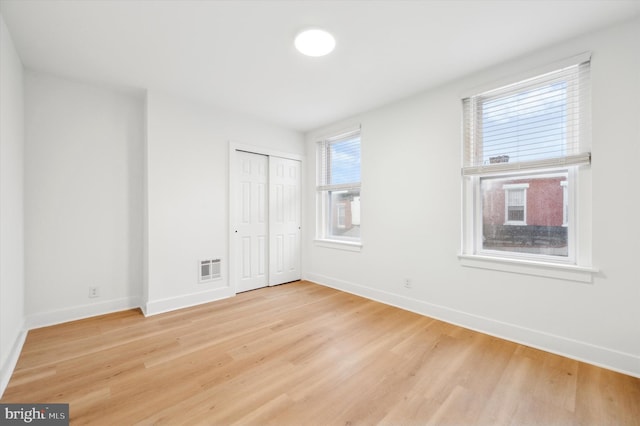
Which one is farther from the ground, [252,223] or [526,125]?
[526,125]

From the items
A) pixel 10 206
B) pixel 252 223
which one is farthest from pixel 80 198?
pixel 252 223

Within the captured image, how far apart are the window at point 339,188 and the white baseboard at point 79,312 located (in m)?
2.77

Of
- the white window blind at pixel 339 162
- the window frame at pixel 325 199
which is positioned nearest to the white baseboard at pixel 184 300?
the window frame at pixel 325 199

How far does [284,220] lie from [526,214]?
10.5ft

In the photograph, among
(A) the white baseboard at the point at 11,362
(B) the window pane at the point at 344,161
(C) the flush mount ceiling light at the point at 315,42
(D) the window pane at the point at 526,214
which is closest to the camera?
(A) the white baseboard at the point at 11,362

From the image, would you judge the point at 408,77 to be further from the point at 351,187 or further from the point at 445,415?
the point at 445,415

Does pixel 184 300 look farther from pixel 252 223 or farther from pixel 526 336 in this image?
pixel 526 336

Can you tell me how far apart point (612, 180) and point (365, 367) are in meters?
2.36

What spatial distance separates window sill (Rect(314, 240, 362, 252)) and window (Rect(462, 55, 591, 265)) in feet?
4.83

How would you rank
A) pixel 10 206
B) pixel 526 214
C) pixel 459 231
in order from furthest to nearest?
pixel 459 231 → pixel 526 214 → pixel 10 206

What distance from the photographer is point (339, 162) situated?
437 cm

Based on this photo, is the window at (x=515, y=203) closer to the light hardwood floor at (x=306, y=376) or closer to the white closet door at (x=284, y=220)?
the light hardwood floor at (x=306, y=376)

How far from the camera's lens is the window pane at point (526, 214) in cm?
236

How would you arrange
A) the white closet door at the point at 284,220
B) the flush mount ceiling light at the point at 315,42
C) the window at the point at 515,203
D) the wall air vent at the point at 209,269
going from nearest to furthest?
the flush mount ceiling light at the point at 315,42
the window at the point at 515,203
the wall air vent at the point at 209,269
the white closet door at the point at 284,220
